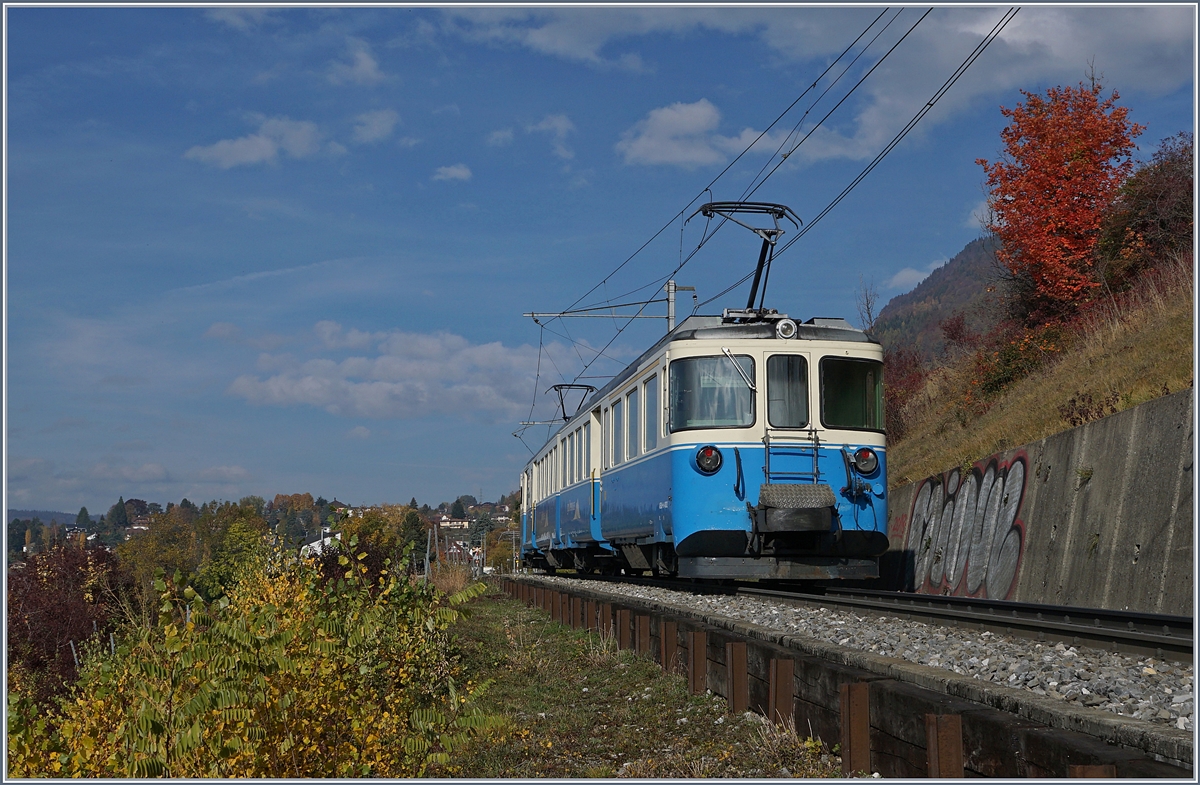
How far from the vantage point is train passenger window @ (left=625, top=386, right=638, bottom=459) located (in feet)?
47.5

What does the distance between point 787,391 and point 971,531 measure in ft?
15.6

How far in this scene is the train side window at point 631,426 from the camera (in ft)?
47.4

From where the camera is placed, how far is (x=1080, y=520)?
1251 cm

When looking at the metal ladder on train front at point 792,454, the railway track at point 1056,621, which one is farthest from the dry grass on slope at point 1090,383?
the railway track at point 1056,621

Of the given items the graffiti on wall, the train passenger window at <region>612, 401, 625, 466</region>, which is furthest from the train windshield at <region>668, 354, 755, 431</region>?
the graffiti on wall

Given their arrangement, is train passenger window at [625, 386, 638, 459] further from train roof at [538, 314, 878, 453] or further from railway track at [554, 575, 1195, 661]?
railway track at [554, 575, 1195, 661]

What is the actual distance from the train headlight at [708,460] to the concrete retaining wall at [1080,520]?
4.16 meters

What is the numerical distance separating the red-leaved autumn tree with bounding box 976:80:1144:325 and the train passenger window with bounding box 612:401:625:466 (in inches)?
487

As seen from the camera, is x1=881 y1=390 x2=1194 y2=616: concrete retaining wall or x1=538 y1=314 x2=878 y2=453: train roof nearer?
x1=881 y1=390 x2=1194 y2=616: concrete retaining wall

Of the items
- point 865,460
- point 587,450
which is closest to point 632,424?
point 865,460

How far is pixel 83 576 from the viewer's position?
49844 mm

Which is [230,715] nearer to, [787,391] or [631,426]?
[787,391]

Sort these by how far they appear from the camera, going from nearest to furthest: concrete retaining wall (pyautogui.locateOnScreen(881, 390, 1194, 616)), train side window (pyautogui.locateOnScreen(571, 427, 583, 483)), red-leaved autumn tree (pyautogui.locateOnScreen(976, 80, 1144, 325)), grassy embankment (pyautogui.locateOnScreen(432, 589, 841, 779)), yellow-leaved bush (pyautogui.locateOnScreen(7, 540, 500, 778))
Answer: yellow-leaved bush (pyautogui.locateOnScreen(7, 540, 500, 778)) → grassy embankment (pyautogui.locateOnScreen(432, 589, 841, 779)) → concrete retaining wall (pyautogui.locateOnScreen(881, 390, 1194, 616)) → train side window (pyautogui.locateOnScreen(571, 427, 583, 483)) → red-leaved autumn tree (pyautogui.locateOnScreen(976, 80, 1144, 325))

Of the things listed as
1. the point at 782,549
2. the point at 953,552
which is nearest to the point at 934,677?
the point at 782,549
